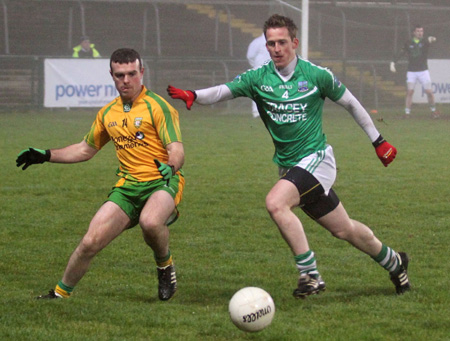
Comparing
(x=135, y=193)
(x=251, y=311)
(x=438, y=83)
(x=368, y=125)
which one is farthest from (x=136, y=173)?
(x=438, y=83)

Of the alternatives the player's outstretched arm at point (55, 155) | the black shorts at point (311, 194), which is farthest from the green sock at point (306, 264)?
the player's outstretched arm at point (55, 155)

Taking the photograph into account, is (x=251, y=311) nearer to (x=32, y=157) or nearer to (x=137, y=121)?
(x=137, y=121)

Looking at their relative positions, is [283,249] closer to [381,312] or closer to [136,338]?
[381,312]

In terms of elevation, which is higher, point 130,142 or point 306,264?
point 130,142

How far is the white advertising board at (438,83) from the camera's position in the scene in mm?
25422

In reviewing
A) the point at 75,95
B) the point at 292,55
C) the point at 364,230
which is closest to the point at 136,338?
the point at 364,230

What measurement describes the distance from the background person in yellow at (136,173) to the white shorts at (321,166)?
85 cm

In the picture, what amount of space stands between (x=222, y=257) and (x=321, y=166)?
5.85 ft

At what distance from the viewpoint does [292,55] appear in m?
6.05

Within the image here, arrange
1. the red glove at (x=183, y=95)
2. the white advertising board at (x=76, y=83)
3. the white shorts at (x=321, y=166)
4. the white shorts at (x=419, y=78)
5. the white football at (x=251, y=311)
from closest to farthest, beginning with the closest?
the white football at (x=251, y=311), the red glove at (x=183, y=95), the white shorts at (x=321, y=166), the white advertising board at (x=76, y=83), the white shorts at (x=419, y=78)

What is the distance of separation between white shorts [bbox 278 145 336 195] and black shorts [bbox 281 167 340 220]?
3cm

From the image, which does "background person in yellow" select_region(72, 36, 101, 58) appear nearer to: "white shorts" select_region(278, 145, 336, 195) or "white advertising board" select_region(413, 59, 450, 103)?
"white advertising board" select_region(413, 59, 450, 103)

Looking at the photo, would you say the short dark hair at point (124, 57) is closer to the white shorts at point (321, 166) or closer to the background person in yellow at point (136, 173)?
the background person in yellow at point (136, 173)

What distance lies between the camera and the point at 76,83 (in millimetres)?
22359
